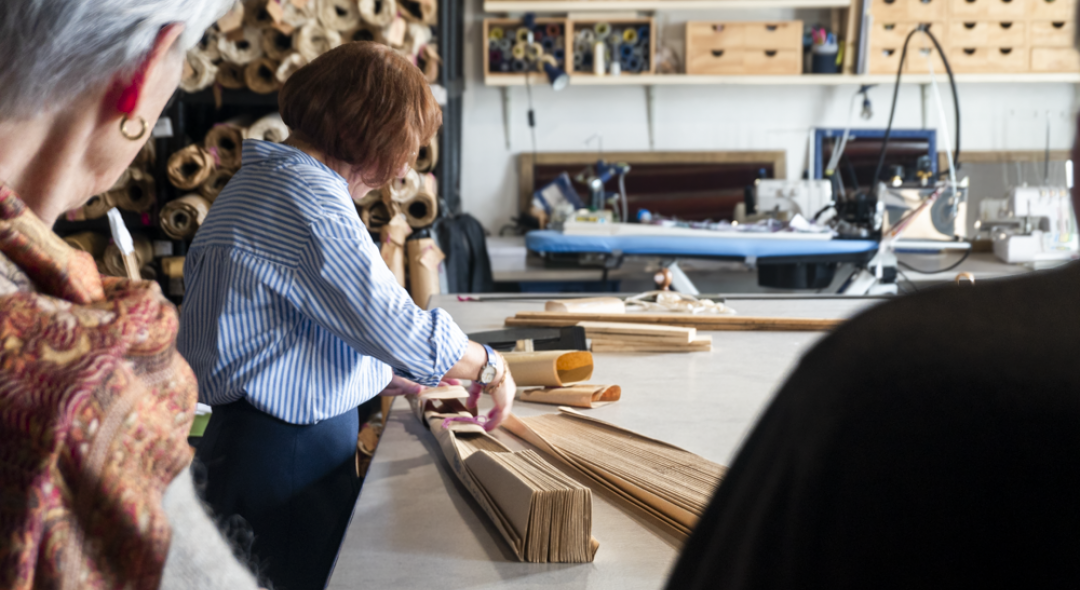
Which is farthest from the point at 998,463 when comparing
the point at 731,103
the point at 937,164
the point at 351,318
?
the point at 937,164

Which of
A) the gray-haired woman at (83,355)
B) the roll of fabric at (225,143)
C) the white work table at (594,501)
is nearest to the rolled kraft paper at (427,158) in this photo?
the roll of fabric at (225,143)

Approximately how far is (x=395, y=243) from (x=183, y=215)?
3.28ft

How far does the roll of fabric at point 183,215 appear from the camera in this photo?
12.6 ft

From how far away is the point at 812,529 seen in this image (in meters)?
0.43

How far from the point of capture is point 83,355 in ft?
1.88

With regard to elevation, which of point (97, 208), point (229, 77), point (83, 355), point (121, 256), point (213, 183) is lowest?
point (121, 256)

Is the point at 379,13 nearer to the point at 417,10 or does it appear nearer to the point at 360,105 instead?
the point at 417,10

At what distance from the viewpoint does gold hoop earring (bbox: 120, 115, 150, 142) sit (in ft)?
2.45

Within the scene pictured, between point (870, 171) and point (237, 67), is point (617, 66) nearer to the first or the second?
point (870, 171)

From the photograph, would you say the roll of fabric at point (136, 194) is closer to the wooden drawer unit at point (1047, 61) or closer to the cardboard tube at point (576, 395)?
the cardboard tube at point (576, 395)

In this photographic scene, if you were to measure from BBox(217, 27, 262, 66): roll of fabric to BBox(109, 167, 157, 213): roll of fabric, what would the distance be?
710 mm

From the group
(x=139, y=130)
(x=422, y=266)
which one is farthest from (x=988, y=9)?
(x=139, y=130)

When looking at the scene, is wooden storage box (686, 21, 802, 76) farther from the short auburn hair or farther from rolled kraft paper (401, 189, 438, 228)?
the short auburn hair

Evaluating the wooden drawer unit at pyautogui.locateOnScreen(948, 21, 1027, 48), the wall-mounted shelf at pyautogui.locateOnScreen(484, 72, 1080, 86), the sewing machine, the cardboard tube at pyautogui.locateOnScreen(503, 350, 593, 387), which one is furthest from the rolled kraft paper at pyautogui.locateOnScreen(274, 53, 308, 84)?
the wooden drawer unit at pyautogui.locateOnScreen(948, 21, 1027, 48)
